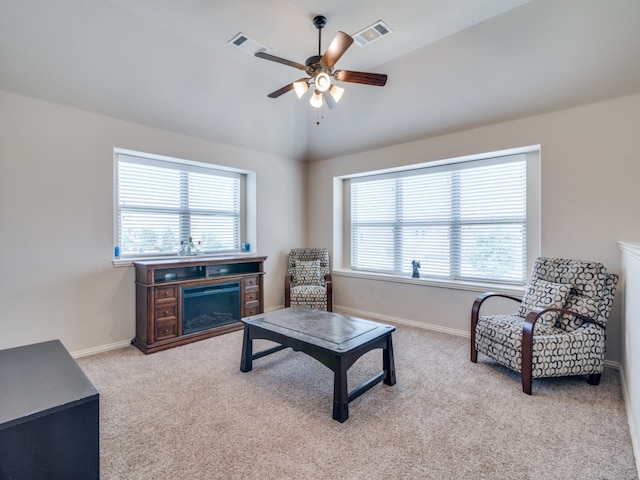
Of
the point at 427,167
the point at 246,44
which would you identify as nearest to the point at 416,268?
the point at 427,167

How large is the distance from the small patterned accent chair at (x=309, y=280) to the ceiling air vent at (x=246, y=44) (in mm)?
3042

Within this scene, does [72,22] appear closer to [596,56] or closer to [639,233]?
[596,56]

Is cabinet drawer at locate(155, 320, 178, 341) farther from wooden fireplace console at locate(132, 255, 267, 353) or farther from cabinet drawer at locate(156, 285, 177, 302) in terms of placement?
cabinet drawer at locate(156, 285, 177, 302)

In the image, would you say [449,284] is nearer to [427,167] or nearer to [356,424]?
[427,167]

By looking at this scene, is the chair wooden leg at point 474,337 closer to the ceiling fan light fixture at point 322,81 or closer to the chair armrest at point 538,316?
the chair armrest at point 538,316

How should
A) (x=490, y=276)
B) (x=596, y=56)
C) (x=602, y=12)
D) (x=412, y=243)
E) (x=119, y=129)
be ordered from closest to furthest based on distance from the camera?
(x=602, y=12)
(x=596, y=56)
(x=119, y=129)
(x=490, y=276)
(x=412, y=243)

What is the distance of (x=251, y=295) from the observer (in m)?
4.54

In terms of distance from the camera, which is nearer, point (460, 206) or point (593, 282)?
point (593, 282)

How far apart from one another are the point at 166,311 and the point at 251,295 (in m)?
1.19

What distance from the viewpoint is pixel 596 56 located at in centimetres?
281

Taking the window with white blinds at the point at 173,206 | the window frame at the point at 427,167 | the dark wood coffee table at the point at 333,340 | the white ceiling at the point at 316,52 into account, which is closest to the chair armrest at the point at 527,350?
the dark wood coffee table at the point at 333,340

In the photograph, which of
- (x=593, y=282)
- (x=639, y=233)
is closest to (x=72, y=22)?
(x=593, y=282)

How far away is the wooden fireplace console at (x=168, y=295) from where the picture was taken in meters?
3.52

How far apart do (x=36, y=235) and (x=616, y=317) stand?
5786 millimetres
